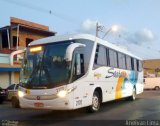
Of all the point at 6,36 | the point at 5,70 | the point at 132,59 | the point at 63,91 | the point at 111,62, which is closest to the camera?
the point at 63,91

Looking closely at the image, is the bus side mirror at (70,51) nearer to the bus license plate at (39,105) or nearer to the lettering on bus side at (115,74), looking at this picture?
the bus license plate at (39,105)

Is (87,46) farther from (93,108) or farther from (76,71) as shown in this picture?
(93,108)

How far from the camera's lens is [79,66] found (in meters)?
13.6

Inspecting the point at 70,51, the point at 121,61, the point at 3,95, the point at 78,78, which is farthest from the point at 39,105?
the point at 3,95

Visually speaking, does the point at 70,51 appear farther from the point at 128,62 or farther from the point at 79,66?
the point at 128,62

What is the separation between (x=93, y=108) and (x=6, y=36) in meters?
27.0

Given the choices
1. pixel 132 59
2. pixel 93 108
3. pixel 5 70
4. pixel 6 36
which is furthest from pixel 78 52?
pixel 6 36

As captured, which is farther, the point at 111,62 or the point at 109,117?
the point at 111,62

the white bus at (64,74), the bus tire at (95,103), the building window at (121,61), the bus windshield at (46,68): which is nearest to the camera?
the white bus at (64,74)

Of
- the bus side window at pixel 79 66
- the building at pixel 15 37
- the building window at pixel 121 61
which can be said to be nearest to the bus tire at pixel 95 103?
the bus side window at pixel 79 66

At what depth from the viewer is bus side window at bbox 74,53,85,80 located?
1334cm

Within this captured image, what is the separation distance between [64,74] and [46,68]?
81 centimetres

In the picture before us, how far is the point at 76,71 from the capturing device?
13367mm

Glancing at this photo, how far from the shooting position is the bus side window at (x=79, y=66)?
1334 centimetres
